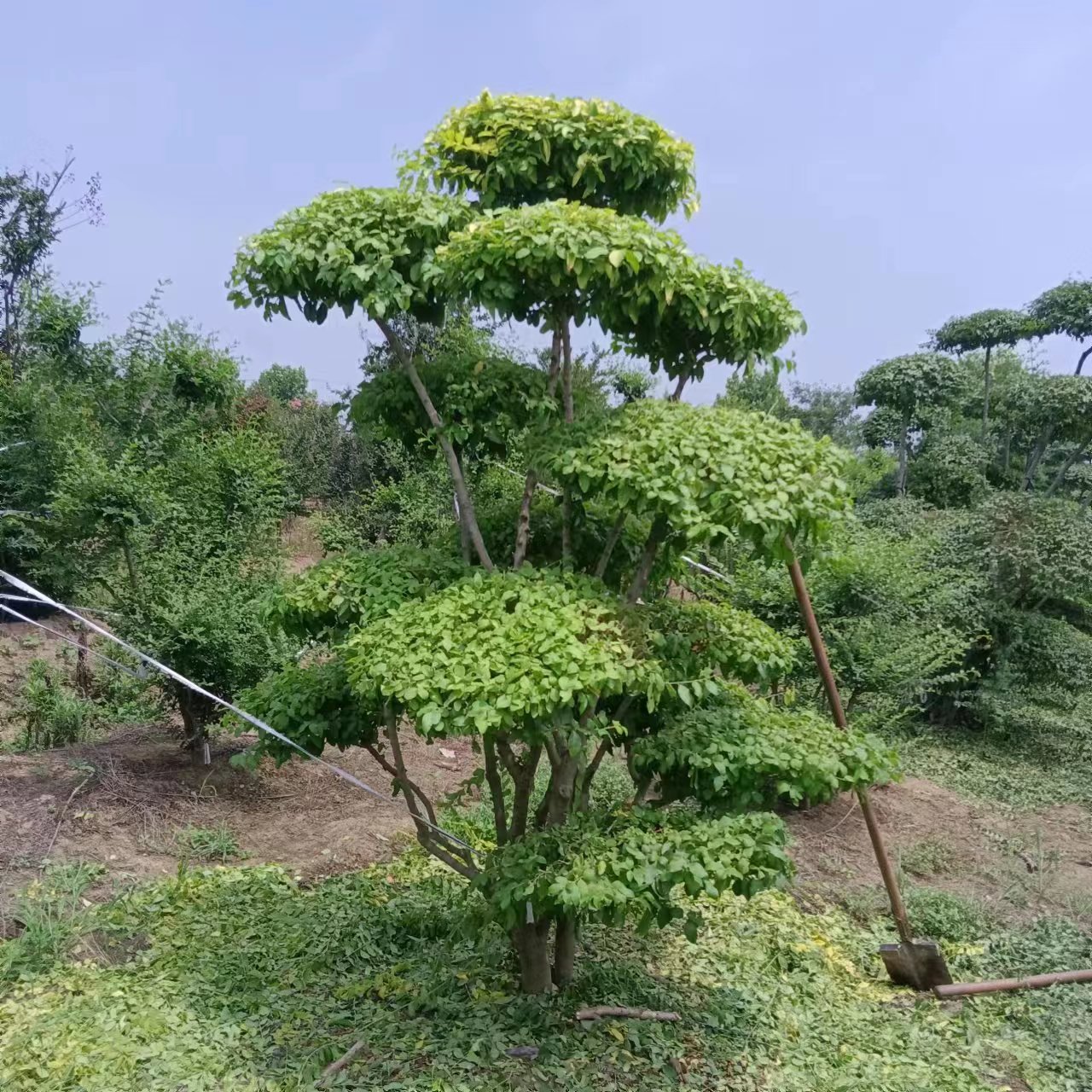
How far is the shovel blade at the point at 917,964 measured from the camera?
346 centimetres

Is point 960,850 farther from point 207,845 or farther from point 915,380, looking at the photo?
point 915,380

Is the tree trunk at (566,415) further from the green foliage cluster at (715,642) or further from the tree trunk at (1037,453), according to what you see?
the tree trunk at (1037,453)

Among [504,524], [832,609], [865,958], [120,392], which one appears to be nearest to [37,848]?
[504,524]

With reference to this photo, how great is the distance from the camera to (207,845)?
444 cm

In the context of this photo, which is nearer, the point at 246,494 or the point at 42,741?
the point at 42,741

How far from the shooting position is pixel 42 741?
5664 mm

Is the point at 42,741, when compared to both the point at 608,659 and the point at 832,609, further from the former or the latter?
the point at 832,609

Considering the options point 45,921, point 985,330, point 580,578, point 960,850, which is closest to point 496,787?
point 580,578

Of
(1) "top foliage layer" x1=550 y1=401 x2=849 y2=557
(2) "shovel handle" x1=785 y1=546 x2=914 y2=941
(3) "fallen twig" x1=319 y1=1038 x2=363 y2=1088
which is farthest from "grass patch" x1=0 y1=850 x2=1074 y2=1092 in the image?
(1) "top foliage layer" x1=550 y1=401 x2=849 y2=557

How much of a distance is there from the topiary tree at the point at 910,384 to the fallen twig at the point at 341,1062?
9672 mm

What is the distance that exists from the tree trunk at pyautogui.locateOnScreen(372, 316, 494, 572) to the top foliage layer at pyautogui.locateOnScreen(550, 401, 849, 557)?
1.75ft

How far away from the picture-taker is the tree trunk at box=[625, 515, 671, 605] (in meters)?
2.62

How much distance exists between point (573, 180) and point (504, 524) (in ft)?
3.91

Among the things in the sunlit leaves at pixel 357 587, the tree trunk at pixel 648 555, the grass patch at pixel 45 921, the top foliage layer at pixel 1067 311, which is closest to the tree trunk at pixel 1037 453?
the top foliage layer at pixel 1067 311
